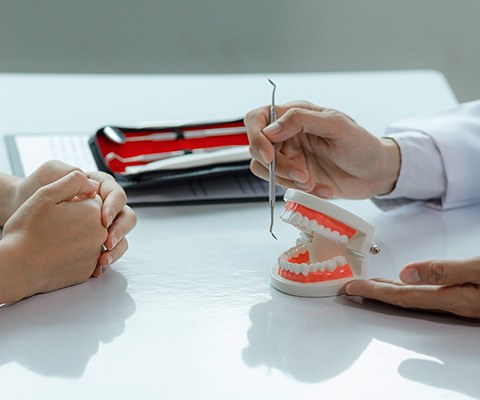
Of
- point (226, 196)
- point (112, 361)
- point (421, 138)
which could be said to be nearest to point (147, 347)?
point (112, 361)

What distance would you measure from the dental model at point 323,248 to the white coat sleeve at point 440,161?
39cm

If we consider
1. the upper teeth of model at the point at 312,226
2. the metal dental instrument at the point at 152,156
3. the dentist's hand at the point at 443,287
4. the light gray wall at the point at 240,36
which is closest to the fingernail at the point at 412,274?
the dentist's hand at the point at 443,287

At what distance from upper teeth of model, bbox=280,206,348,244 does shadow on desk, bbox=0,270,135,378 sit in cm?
23

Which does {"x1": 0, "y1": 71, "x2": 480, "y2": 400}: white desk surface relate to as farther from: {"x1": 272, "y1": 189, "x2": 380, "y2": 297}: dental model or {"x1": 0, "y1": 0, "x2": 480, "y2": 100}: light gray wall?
{"x1": 0, "y1": 0, "x2": 480, "y2": 100}: light gray wall

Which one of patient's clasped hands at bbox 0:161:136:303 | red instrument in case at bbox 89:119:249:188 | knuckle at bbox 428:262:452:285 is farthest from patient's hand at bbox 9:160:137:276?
knuckle at bbox 428:262:452:285

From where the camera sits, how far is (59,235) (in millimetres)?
1224

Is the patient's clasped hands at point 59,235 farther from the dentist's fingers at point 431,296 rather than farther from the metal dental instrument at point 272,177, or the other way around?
the dentist's fingers at point 431,296

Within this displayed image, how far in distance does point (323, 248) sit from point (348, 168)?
0.33m

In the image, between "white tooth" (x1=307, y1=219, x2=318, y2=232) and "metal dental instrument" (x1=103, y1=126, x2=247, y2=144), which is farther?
"metal dental instrument" (x1=103, y1=126, x2=247, y2=144)

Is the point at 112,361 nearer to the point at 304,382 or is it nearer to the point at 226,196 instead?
the point at 304,382

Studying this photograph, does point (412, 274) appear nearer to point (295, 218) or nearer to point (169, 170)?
point (295, 218)

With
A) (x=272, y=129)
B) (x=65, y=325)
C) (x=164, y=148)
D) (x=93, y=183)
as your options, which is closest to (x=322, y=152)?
(x=272, y=129)

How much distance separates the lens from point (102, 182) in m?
1.38

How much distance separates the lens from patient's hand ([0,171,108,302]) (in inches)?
46.3
